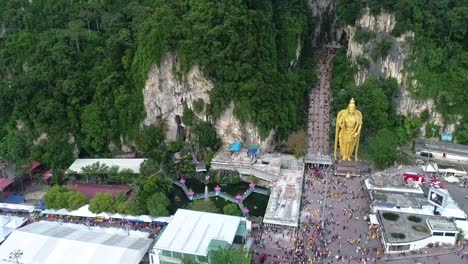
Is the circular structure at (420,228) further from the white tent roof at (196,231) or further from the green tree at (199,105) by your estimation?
the green tree at (199,105)

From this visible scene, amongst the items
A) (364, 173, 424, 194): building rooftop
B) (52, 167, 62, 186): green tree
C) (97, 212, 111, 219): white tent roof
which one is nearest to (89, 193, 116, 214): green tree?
(97, 212, 111, 219): white tent roof

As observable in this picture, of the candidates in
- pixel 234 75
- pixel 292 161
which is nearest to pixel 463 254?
pixel 292 161

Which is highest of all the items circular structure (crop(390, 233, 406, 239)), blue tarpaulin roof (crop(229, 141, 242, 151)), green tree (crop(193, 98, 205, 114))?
green tree (crop(193, 98, 205, 114))

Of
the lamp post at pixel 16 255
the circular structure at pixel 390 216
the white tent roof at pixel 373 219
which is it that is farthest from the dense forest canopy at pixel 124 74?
the circular structure at pixel 390 216

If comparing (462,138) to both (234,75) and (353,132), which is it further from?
(234,75)

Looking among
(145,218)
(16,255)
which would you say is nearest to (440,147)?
(145,218)

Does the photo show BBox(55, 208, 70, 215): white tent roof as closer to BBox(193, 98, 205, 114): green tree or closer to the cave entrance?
the cave entrance
